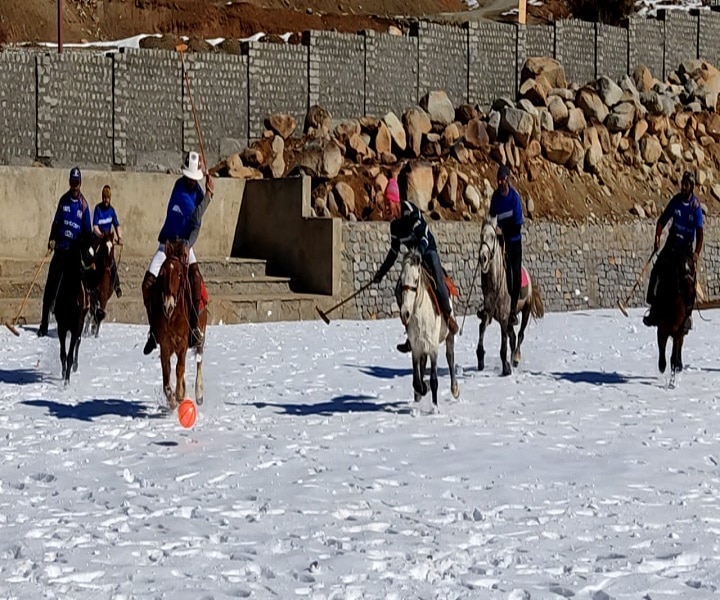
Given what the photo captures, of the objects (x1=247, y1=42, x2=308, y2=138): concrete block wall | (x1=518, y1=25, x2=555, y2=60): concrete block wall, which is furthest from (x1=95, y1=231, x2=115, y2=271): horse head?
(x1=518, y1=25, x2=555, y2=60): concrete block wall

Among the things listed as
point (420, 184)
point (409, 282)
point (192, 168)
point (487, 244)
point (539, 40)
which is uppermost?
point (539, 40)

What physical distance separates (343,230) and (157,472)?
17.7 metres

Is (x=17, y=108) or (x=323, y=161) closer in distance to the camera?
(x=17, y=108)

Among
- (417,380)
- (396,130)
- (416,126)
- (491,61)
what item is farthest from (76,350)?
(491,61)

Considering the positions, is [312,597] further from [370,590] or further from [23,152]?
[23,152]

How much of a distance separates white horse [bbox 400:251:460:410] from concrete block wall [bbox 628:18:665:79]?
30516mm

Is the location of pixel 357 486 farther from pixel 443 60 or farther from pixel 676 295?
pixel 443 60

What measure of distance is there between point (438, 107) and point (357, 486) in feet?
86.6

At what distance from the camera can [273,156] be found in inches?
1236

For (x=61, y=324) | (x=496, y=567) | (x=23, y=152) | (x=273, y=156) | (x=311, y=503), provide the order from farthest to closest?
(x=273, y=156) < (x=23, y=152) < (x=61, y=324) < (x=311, y=503) < (x=496, y=567)

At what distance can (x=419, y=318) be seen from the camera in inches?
488

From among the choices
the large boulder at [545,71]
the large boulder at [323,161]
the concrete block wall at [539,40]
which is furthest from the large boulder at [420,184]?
the concrete block wall at [539,40]

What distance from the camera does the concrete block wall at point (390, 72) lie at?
34.7m

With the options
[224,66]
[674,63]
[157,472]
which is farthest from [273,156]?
[157,472]
